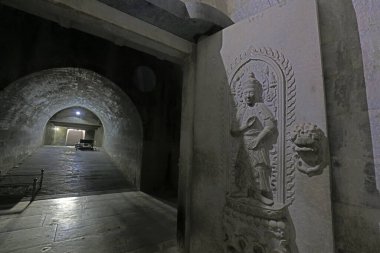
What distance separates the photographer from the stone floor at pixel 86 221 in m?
2.35

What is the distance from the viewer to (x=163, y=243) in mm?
2514

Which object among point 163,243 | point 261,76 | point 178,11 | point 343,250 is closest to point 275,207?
point 343,250

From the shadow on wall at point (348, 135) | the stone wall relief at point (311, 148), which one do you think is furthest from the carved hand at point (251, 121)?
the shadow on wall at point (348, 135)

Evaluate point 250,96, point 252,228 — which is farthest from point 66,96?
point 252,228

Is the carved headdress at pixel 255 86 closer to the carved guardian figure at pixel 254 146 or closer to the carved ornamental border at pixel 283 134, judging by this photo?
the carved guardian figure at pixel 254 146

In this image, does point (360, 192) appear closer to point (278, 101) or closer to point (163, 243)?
point (278, 101)

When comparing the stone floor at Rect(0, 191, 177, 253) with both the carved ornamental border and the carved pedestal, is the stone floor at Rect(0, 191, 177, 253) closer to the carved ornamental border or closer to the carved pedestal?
the carved pedestal

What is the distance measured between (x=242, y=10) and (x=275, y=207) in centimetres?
216

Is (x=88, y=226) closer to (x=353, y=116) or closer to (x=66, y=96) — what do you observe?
(x=353, y=116)

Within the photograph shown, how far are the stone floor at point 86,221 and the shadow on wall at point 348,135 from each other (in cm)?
207

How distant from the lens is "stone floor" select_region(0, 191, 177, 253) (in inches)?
91.3

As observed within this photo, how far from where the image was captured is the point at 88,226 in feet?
9.30

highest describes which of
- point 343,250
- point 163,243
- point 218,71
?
point 218,71

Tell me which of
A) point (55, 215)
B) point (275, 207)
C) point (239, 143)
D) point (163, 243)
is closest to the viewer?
point (275, 207)
